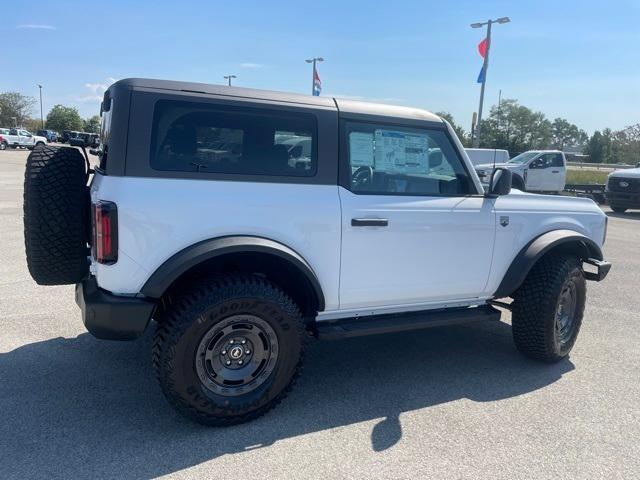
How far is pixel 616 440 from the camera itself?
3.12 m

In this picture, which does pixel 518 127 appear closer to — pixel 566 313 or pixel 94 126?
pixel 94 126

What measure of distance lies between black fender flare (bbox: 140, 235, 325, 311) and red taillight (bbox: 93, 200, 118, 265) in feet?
0.81

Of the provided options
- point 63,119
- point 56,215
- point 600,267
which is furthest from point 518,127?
point 63,119

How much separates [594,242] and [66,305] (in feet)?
16.2

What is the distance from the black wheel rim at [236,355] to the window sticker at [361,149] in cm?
125

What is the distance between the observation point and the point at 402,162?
146 inches

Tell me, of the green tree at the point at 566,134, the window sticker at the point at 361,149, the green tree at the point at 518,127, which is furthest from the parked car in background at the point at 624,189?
the green tree at the point at 566,134

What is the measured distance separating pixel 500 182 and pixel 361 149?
110cm

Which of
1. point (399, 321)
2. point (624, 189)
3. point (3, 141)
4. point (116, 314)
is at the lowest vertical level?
point (399, 321)

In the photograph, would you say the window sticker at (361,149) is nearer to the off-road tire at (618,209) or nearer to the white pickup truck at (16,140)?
the off-road tire at (618,209)

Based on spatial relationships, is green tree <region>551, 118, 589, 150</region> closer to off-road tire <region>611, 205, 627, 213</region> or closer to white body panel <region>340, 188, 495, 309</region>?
off-road tire <region>611, 205, 627, 213</region>

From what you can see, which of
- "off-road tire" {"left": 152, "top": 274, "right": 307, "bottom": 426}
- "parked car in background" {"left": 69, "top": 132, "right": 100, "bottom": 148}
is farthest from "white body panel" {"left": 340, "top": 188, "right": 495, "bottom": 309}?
"parked car in background" {"left": 69, "top": 132, "right": 100, "bottom": 148}

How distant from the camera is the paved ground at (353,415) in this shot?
9.03 ft

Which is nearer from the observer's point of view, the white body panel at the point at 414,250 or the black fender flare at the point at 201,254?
the black fender flare at the point at 201,254
